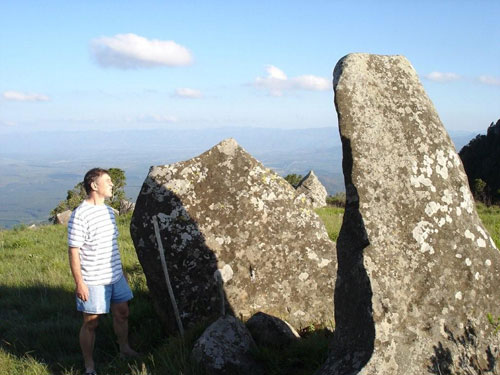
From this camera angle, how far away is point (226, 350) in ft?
17.2

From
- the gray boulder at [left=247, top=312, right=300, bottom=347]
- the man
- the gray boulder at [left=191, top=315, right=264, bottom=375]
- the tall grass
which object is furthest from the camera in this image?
the tall grass

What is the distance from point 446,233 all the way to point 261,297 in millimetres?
3091

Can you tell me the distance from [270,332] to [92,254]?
232 centimetres

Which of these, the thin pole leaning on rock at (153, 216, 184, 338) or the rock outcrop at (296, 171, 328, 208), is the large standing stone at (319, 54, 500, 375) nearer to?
the thin pole leaning on rock at (153, 216, 184, 338)

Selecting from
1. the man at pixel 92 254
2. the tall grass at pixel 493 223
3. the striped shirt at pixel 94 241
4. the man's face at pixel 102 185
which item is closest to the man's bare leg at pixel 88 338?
the man at pixel 92 254

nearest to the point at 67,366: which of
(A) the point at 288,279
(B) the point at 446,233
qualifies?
(A) the point at 288,279

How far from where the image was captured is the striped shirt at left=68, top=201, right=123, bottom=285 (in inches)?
233

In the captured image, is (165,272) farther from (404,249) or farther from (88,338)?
(404,249)

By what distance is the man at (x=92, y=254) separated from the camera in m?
5.91

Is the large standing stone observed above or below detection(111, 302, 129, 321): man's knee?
above

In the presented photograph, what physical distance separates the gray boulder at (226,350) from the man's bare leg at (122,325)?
58.5 inches

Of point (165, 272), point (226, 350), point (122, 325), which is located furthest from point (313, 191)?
point (226, 350)

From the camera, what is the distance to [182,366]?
17.4 ft

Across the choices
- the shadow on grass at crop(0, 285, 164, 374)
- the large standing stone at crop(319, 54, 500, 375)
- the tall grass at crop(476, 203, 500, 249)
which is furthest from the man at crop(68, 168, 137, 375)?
the tall grass at crop(476, 203, 500, 249)
